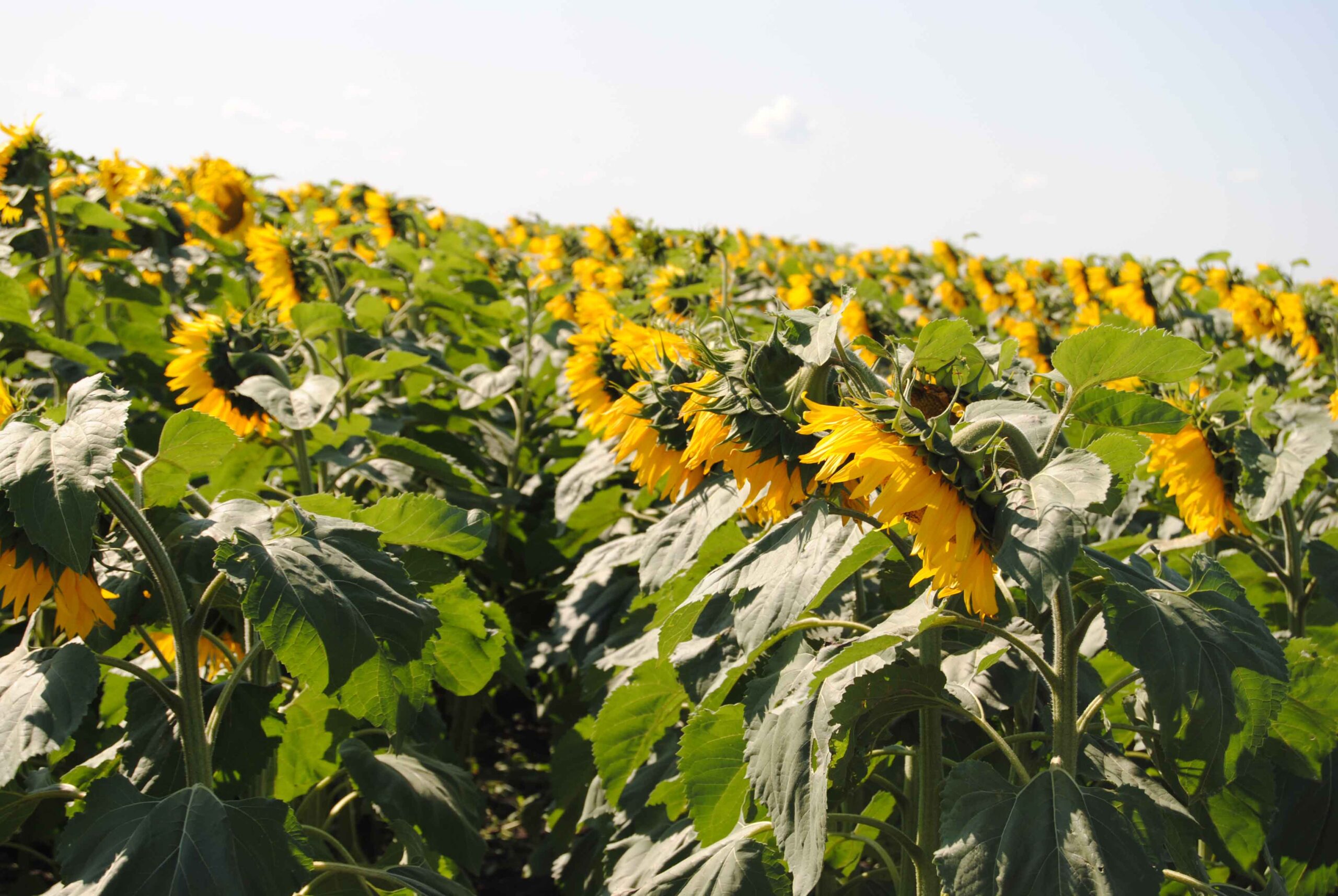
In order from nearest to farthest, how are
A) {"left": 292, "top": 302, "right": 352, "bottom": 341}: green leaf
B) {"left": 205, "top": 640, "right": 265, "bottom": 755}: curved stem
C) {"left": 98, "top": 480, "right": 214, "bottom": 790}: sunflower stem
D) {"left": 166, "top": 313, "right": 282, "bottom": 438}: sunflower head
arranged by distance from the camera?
1. {"left": 98, "top": 480, "right": 214, "bottom": 790}: sunflower stem
2. {"left": 205, "top": 640, "right": 265, "bottom": 755}: curved stem
3. {"left": 166, "top": 313, "right": 282, "bottom": 438}: sunflower head
4. {"left": 292, "top": 302, "right": 352, "bottom": 341}: green leaf

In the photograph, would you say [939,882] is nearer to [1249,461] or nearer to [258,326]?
[1249,461]

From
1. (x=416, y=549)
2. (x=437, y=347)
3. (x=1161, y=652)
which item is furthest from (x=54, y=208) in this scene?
(x=1161, y=652)

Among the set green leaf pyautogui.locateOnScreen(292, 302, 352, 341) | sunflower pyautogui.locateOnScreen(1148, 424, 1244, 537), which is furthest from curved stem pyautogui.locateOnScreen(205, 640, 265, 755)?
sunflower pyautogui.locateOnScreen(1148, 424, 1244, 537)

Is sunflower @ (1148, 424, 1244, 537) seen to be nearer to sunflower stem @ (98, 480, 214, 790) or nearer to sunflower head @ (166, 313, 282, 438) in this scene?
sunflower stem @ (98, 480, 214, 790)

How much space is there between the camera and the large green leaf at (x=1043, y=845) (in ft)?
4.12

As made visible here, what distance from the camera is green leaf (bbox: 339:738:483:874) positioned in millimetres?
2133

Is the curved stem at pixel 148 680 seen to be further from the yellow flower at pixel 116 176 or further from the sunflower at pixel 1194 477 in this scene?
the yellow flower at pixel 116 176

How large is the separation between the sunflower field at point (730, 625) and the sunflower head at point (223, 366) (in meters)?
0.01

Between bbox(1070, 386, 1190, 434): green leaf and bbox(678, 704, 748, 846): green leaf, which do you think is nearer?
bbox(1070, 386, 1190, 434): green leaf

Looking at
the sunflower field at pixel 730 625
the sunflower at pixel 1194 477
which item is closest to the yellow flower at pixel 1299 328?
the sunflower field at pixel 730 625

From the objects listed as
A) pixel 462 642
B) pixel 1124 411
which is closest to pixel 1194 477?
pixel 1124 411

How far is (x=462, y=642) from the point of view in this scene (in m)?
2.05

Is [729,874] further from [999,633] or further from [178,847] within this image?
[178,847]

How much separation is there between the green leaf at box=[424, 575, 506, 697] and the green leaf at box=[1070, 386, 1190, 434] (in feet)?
3.61
